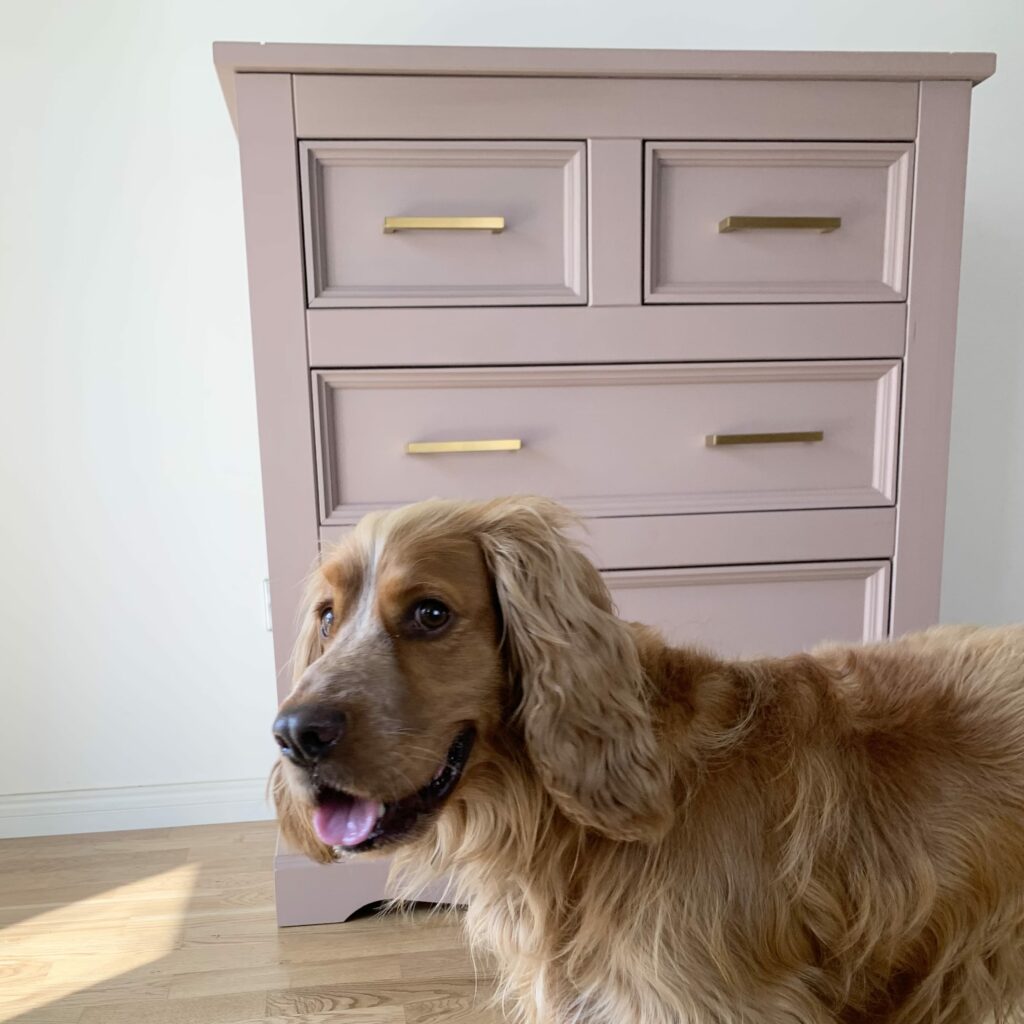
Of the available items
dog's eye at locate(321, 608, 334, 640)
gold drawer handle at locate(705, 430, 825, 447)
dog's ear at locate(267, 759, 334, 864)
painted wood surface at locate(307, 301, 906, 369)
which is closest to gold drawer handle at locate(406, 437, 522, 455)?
painted wood surface at locate(307, 301, 906, 369)

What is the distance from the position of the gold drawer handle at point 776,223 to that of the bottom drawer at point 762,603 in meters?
0.61

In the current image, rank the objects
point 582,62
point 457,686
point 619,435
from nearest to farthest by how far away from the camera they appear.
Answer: point 457,686 → point 582,62 → point 619,435

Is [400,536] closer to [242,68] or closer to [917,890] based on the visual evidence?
[917,890]

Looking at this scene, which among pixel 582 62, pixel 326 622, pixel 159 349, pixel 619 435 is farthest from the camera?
pixel 159 349

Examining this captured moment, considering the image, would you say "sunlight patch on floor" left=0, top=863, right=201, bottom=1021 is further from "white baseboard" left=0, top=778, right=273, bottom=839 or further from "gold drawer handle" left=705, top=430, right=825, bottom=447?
"gold drawer handle" left=705, top=430, right=825, bottom=447

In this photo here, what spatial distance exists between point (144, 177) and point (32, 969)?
1655 millimetres

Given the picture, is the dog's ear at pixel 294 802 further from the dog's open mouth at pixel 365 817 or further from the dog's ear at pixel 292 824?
the dog's open mouth at pixel 365 817

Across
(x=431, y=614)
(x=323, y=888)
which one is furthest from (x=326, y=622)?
(x=323, y=888)

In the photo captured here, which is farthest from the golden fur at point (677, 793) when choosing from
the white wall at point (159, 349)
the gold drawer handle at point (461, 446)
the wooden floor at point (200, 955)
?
the white wall at point (159, 349)

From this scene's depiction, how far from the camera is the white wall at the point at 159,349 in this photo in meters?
1.83

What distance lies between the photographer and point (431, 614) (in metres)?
0.90

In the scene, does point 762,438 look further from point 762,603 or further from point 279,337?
point 279,337

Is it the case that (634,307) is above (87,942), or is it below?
above

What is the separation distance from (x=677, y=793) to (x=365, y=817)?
353mm
